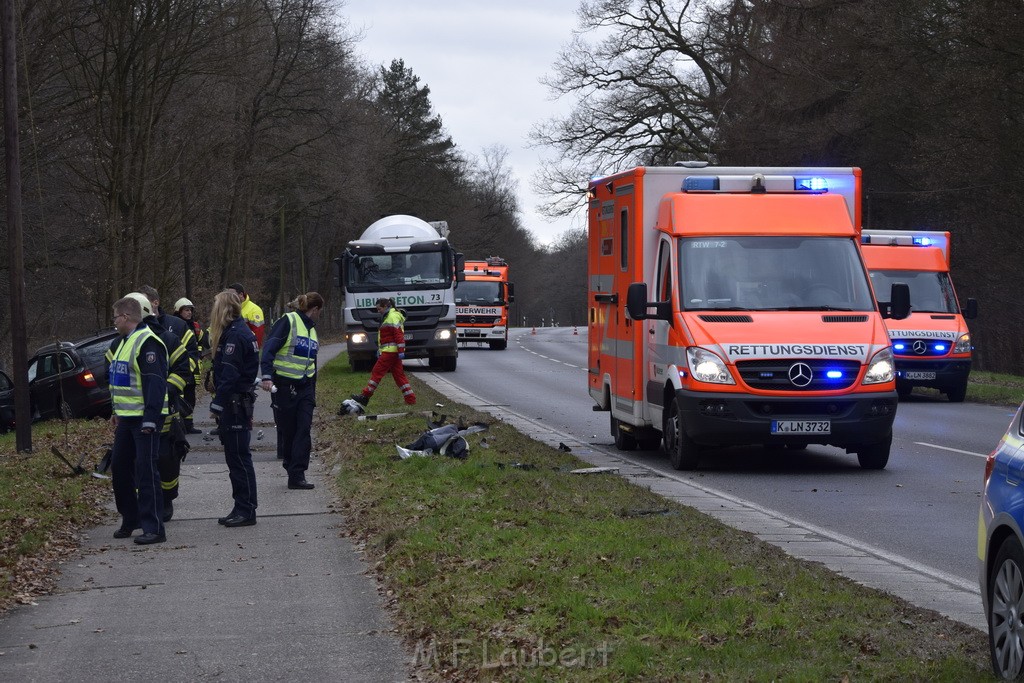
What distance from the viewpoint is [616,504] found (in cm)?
1028

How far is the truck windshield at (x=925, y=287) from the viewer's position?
24.9 m

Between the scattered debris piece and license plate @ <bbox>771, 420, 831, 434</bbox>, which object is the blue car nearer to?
the scattered debris piece

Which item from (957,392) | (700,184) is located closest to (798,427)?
(700,184)

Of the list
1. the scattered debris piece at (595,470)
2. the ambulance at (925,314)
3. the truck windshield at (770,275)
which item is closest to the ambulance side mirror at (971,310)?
the ambulance at (925,314)

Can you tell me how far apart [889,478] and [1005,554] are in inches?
309

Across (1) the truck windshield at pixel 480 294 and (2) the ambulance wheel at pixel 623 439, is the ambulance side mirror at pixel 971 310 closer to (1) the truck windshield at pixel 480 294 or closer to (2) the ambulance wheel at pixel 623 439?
(2) the ambulance wheel at pixel 623 439

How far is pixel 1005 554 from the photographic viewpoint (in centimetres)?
548

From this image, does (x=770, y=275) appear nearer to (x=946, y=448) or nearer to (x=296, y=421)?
(x=946, y=448)

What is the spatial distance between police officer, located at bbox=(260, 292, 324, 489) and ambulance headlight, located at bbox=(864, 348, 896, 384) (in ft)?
17.6

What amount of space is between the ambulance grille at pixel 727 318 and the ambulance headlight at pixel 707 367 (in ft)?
1.39

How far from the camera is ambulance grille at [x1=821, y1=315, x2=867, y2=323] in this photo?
13.5m

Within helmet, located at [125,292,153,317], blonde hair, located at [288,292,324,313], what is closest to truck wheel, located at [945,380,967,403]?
blonde hair, located at [288,292,324,313]

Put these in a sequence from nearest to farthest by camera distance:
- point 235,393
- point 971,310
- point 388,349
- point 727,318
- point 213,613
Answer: point 213,613 < point 235,393 < point 727,318 < point 388,349 < point 971,310

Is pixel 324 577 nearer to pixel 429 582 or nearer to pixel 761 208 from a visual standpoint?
pixel 429 582
